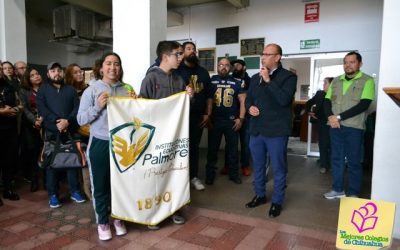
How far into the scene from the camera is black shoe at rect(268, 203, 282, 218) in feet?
9.32

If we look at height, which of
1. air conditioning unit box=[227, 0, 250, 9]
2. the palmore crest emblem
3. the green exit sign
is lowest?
the palmore crest emblem

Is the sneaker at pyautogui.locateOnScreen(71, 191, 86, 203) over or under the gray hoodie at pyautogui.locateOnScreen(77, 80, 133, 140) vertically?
under

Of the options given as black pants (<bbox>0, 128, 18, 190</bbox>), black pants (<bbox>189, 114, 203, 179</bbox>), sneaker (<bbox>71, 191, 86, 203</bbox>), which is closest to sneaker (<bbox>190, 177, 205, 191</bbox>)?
black pants (<bbox>189, 114, 203, 179</bbox>)

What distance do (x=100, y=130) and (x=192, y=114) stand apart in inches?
52.3

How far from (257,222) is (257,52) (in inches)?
158

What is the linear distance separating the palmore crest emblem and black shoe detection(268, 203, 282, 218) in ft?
4.33

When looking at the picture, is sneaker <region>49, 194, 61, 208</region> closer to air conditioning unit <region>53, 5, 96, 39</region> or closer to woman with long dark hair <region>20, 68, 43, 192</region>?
woman with long dark hair <region>20, 68, 43, 192</region>

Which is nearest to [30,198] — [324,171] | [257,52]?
[324,171]

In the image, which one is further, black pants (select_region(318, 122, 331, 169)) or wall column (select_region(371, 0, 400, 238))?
black pants (select_region(318, 122, 331, 169))

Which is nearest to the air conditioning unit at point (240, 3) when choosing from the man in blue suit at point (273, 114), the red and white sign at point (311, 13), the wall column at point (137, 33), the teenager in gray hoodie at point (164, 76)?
the red and white sign at point (311, 13)

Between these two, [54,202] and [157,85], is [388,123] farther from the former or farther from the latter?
[54,202]

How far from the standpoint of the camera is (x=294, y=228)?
2604 millimetres

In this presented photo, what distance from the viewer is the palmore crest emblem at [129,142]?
2.25m

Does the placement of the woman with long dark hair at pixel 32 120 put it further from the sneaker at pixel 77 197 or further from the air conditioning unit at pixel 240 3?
the air conditioning unit at pixel 240 3
